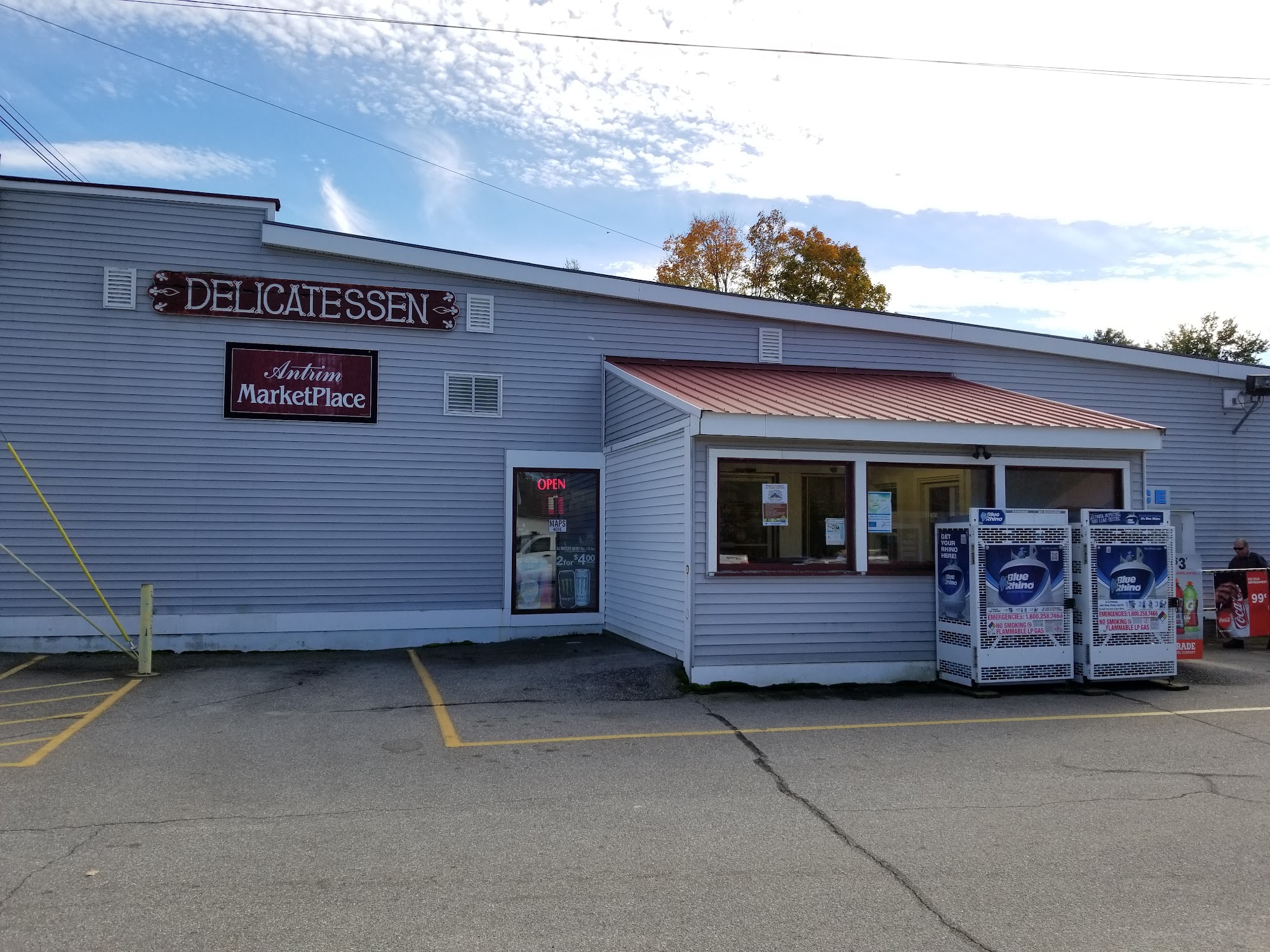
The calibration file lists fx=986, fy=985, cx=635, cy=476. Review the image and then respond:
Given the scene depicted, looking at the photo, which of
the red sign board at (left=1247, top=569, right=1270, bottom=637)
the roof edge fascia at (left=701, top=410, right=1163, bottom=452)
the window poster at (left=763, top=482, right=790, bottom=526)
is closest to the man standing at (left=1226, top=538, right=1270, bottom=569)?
the red sign board at (left=1247, top=569, right=1270, bottom=637)

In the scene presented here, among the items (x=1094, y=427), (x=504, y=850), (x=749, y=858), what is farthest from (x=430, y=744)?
(x=1094, y=427)

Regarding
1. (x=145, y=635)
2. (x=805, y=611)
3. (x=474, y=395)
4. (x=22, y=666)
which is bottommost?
(x=22, y=666)

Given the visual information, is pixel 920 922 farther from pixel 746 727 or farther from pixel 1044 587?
pixel 1044 587

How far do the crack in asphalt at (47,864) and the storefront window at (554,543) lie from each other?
8.00m

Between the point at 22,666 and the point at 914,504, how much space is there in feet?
34.6

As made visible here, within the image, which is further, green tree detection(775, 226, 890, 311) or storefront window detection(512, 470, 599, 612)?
green tree detection(775, 226, 890, 311)

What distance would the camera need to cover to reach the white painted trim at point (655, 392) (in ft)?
34.3

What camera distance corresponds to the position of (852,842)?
574 cm

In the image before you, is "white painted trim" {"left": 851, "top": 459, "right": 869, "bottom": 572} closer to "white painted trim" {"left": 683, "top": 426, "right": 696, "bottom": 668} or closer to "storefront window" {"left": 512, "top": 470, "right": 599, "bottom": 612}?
"white painted trim" {"left": 683, "top": 426, "right": 696, "bottom": 668}

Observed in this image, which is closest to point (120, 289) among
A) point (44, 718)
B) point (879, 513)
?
point (44, 718)

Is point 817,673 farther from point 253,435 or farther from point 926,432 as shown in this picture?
point 253,435

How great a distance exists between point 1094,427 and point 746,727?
6.08 m

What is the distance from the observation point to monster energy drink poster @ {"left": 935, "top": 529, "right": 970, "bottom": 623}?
1061 centimetres

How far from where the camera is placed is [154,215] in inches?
505
